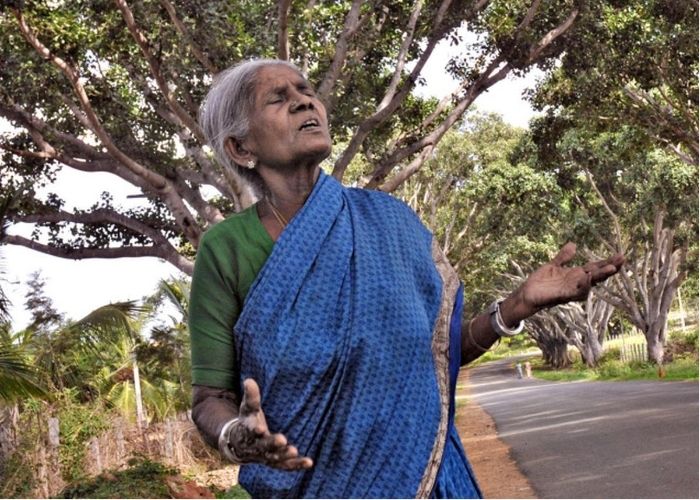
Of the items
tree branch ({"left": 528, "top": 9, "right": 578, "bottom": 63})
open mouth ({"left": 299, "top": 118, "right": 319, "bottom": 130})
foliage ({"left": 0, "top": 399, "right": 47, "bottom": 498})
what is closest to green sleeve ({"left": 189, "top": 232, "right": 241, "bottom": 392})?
open mouth ({"left": 299, "top": 118, "right": 319, "bottom": 130})

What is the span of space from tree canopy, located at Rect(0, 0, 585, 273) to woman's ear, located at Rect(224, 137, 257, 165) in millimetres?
7275

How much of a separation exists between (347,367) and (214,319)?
33 cm

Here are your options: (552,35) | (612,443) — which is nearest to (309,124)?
(612,443)

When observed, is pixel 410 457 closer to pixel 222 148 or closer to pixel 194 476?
pixel 222 148

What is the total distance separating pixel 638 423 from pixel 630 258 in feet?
56.5

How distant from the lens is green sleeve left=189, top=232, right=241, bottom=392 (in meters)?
2.31

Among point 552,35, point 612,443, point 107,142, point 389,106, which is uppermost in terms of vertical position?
point 552,35

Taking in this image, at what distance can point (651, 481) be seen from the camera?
9.00 meters

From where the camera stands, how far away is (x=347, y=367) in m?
2.21

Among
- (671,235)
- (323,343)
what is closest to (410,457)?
(323,343)

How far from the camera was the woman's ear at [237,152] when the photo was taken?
254cm

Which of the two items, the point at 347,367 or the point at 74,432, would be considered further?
the point at 74,432

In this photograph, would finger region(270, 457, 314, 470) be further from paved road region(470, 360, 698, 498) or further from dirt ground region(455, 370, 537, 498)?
dirt ground region(455, 370, 537, 498)

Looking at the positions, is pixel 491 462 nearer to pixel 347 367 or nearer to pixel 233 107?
pixel 233 107
